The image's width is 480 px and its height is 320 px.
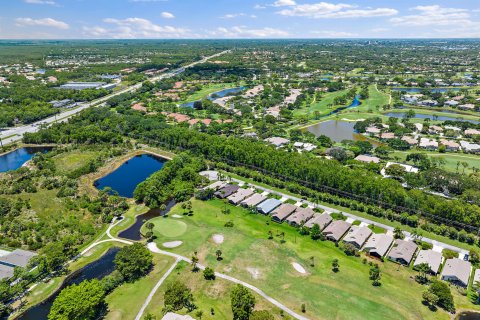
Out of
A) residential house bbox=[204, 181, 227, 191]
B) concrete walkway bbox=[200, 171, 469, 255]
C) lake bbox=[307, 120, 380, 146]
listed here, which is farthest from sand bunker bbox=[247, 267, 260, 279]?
lake bbox=[307, 120, 380, 146]

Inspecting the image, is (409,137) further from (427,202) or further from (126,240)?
(126,240)

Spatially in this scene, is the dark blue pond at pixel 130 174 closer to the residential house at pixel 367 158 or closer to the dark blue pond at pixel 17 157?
the dark blue pond at pixel 17 157

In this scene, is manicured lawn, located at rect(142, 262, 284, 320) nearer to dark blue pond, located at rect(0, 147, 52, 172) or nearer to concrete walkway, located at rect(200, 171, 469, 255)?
Result: concrete walkway, located at rect(200, 171, 469, 255)

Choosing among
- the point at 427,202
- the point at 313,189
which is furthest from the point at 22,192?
the point at 427,202

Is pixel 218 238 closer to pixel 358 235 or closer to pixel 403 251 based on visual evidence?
pixel 358 235

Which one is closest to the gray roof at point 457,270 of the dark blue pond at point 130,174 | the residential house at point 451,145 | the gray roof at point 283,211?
Answer: the gray roof at point 283,211

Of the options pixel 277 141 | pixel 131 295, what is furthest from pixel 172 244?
pixel 277 141
